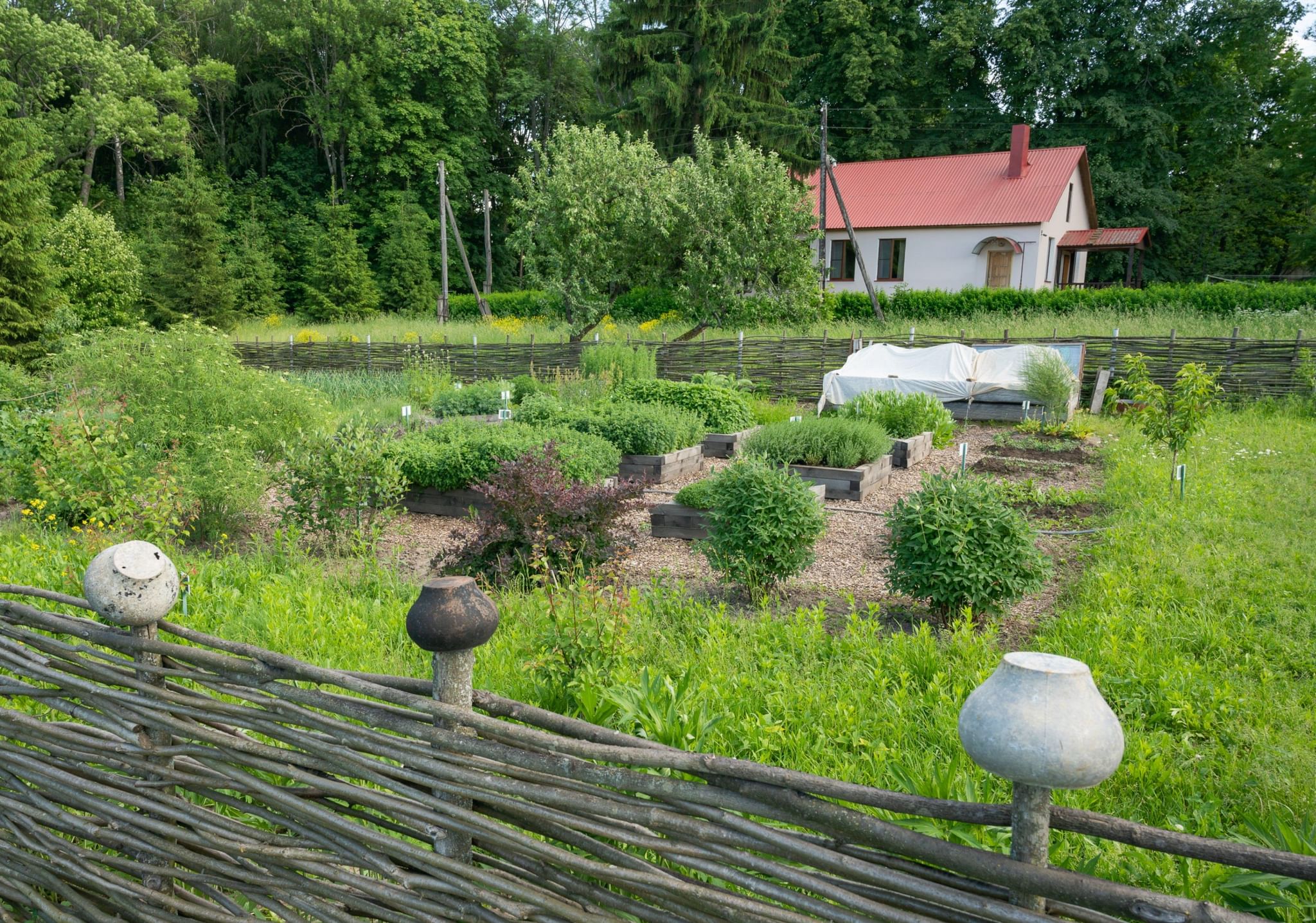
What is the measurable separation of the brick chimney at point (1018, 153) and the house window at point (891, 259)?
14.2 feet

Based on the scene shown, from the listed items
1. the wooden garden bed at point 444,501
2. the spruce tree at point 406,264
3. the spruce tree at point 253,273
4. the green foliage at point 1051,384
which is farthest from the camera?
the spruce tree at point 406,264

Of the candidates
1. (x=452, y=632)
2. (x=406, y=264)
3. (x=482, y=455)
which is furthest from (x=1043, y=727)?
(x=406, y=264)

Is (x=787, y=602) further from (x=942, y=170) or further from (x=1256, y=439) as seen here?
(x=942, y=170)

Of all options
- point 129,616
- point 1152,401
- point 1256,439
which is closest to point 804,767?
point 129,616

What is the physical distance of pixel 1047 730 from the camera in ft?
3.86

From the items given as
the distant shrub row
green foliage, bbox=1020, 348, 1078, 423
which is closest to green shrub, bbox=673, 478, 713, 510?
green foliage, bbox=1020, 348, 1078, 423

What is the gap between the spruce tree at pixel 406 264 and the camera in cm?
3894

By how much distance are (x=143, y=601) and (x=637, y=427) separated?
721cm

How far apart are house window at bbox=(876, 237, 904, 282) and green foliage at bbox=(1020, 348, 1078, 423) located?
2127cm

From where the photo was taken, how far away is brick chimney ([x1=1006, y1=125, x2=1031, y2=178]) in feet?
100.0

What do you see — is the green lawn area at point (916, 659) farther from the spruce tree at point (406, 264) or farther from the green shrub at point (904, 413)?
the spruce tree at point (406, 264)

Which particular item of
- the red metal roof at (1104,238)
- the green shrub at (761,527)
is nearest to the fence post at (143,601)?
the green shrub at (761,527)

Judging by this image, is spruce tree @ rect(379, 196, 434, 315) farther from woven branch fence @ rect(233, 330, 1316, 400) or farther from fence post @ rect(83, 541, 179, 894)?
fence post @ rect(83, 541, 179, 894)

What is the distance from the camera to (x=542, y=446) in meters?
7.25
